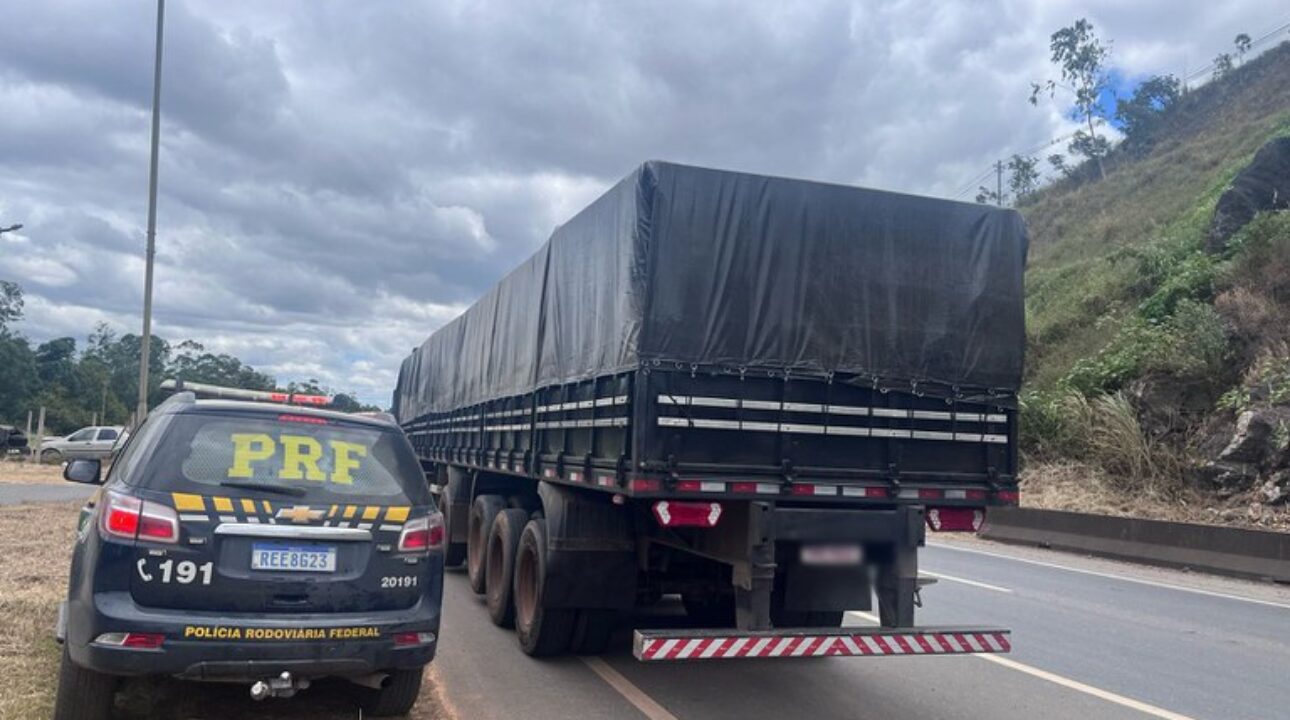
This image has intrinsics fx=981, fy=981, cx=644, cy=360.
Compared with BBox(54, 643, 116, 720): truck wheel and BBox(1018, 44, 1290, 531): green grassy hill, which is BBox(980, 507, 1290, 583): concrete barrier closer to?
BBox(1018, 44, 1290, 531): green grassy hill

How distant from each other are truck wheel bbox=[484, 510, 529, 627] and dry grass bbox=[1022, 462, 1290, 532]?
1274 centimetres

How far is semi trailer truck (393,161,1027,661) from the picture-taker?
18.4 ft

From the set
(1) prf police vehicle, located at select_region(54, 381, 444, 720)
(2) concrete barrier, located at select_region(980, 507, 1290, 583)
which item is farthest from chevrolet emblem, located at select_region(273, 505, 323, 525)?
(2) concrete barrier, located at select_region(980, 507, 1290, 583)

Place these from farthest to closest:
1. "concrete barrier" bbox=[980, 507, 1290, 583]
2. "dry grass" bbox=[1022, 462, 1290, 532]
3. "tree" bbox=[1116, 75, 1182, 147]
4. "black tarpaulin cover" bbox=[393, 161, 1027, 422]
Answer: "tree" bbox=[1116, 75, 1182, 147]
"dry grass" bbox=[1022, 462, 1290, 532]
"concrete barrier" bbox=[980, 507, 1290, 583]
"black tarpaulin cover" bbox=[393, 161, 1027, 422]

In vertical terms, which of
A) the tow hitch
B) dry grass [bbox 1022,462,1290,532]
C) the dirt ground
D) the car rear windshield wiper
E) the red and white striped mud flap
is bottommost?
the dirt ground

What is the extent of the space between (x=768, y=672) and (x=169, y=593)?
13.5 feet

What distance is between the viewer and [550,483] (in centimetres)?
731

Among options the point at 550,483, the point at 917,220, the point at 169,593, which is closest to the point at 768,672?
the point at 550,483

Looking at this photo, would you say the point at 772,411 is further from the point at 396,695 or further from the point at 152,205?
the point at 152,205

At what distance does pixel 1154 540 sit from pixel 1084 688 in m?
9.80

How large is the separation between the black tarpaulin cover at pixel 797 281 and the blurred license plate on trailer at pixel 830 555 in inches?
42.4

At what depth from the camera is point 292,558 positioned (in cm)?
467

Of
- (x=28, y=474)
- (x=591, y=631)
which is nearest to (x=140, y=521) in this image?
(x=591, y=631)

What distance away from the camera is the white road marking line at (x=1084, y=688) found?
239 inches
